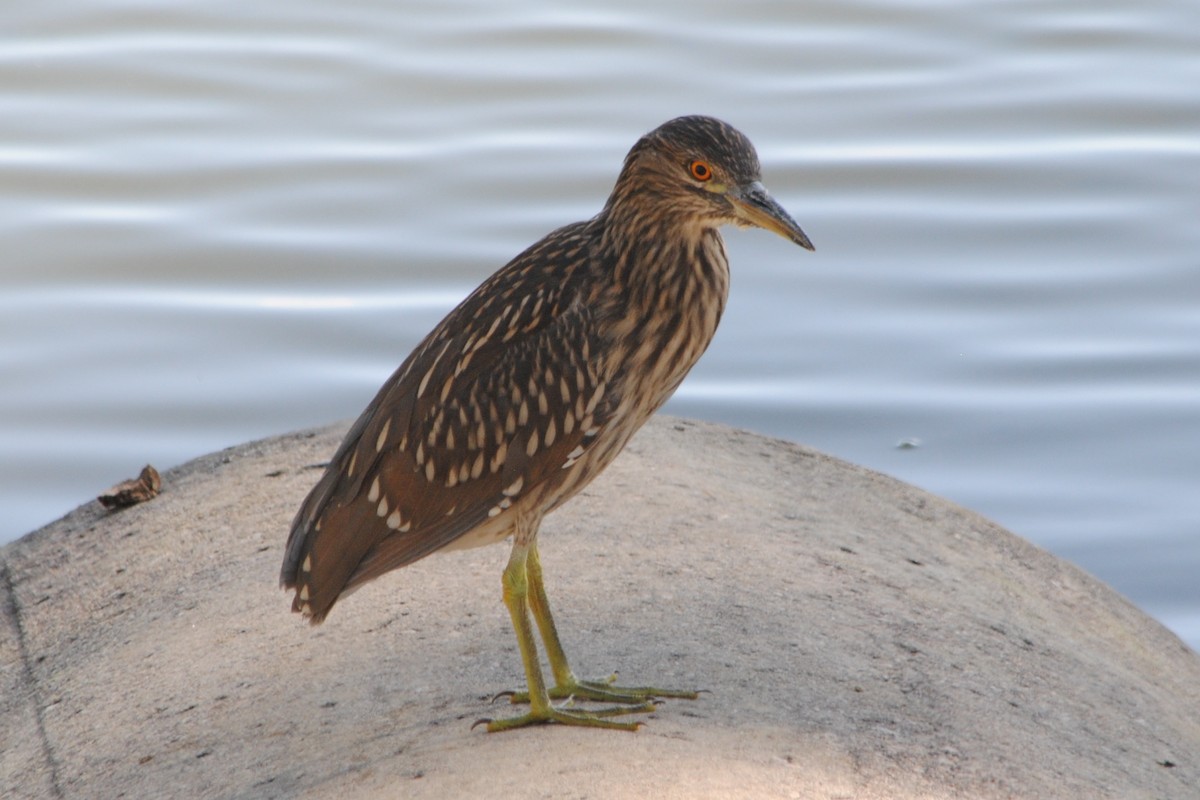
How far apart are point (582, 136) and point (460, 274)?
1.76 meters

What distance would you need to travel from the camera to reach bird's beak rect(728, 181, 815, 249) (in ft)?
14.5

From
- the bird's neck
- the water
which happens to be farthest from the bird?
the water

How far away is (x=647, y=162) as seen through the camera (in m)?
4.58

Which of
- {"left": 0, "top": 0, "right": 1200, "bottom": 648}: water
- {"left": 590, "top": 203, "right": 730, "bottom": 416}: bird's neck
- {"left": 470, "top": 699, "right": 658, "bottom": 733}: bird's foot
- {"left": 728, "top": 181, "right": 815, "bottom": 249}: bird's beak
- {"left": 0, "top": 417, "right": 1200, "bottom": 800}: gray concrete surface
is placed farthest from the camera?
{"left": 0, "top": 0, "right": 1200, "bottom": 648}: water

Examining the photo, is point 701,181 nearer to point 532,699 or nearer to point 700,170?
point 700,170

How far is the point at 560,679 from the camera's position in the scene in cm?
462

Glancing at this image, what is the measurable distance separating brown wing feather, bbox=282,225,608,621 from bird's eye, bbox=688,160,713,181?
1.35 feet

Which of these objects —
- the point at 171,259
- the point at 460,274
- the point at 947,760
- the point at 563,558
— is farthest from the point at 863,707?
the point at 171,259

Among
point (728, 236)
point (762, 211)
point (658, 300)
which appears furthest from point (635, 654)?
point (728, 236)

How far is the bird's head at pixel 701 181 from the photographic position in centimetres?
445

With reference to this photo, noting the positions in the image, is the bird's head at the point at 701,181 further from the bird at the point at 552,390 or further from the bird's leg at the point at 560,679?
the bird's leg at the point at 560,679

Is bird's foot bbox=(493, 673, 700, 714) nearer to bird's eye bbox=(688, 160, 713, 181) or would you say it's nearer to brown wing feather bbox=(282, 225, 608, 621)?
brown wing feather bbox=(282, 225, 608, 621)

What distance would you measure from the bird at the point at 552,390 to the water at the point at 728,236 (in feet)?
→ 11.5

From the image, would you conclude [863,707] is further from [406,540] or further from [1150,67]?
[1150,67]
